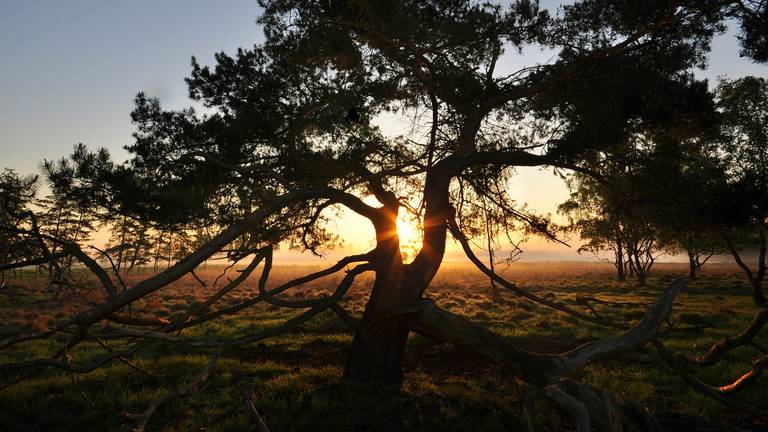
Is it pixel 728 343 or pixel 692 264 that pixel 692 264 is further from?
pixel 728 343

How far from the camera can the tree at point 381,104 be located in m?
5.49

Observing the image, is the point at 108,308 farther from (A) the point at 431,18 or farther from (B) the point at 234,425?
(A) the point at 431,18

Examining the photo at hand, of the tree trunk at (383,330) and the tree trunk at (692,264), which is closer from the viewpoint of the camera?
the tree trunk at (383,330)

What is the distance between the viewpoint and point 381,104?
7.28m

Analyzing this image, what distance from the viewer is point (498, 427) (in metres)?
4.83

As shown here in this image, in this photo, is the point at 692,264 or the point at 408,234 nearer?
the point at 408,234

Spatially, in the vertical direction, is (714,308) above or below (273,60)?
Answer: below

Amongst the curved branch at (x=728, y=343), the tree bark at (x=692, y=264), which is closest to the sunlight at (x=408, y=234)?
the curved branch at (x=728, y=343)

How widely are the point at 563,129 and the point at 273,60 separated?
17.5 feet

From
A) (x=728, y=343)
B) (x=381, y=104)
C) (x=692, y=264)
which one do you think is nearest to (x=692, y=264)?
(x=692, y=264)

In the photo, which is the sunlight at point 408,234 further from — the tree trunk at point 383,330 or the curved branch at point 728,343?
the curved branch at point 728,343

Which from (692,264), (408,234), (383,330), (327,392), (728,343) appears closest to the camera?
(728,343)

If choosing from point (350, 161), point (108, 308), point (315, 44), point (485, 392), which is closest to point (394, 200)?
point (350, 161)

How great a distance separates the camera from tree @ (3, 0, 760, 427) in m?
5.49
